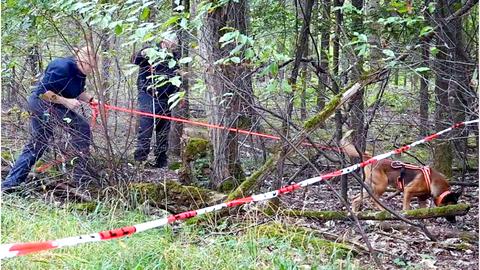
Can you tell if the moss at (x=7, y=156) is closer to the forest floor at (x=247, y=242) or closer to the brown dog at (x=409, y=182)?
the forest floor at (x=247, y=242)

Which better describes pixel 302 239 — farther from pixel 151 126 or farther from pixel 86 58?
pixel 151 126

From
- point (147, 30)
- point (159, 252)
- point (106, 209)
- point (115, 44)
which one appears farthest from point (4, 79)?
point (159, 252)

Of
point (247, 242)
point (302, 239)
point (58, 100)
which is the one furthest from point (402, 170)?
point (58, 100)

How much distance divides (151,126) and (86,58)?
4.95 ft

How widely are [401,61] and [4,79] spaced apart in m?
4.94

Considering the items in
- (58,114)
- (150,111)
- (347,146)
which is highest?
(58,114)

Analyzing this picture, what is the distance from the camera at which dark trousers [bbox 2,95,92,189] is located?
586 centimetres

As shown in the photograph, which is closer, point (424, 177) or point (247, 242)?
point (247, 242)

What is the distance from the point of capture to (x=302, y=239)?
13.6 feet

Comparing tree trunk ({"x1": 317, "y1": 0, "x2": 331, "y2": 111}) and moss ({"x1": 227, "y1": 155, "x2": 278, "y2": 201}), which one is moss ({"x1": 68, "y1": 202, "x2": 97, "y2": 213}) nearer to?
moss ({"x1": 227, "y1": 155, "x2": 278, "y2": 201})

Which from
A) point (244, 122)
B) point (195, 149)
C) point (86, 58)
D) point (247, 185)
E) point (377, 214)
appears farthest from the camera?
point (195, 149)

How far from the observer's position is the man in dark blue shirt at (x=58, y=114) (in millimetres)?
5863

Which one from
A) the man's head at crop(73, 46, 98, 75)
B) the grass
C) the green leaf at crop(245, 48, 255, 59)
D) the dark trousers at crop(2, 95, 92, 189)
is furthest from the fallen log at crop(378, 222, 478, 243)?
the man's head at crop(73, 46, 98, 75)

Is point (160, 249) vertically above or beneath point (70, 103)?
beneath
